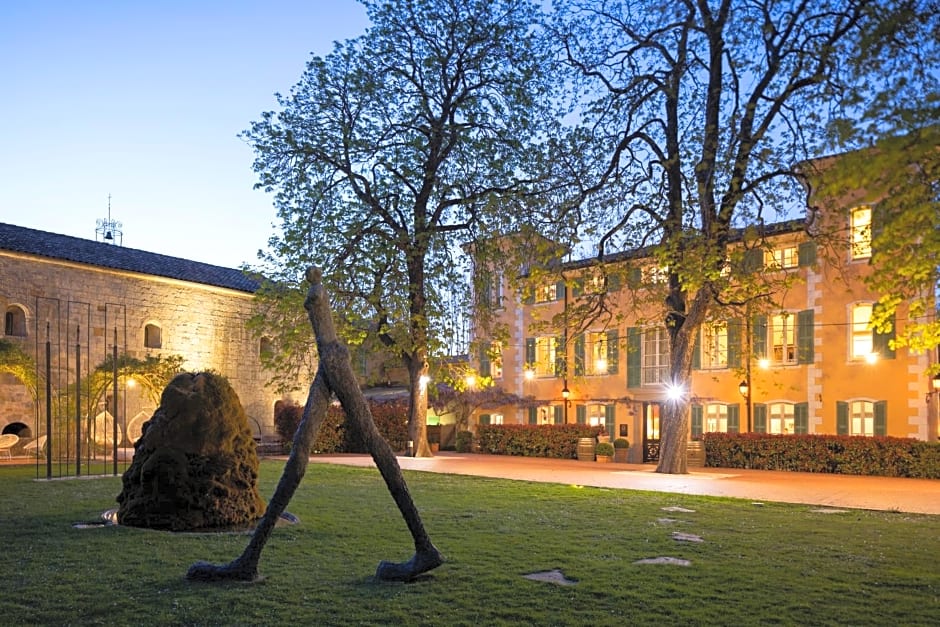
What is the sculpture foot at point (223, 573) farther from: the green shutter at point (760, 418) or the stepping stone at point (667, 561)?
the green shutter at point (760, 418)

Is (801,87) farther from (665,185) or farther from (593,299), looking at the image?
(593,299)

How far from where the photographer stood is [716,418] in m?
29.2

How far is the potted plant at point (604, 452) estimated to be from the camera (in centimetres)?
2816

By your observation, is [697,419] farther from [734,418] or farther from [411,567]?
[411,567]

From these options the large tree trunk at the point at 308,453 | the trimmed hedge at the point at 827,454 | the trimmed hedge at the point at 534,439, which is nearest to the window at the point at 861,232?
the trimmed hedge at the point at 827,454

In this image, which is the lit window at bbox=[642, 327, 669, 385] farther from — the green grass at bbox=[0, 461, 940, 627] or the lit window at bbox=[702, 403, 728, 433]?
the green grass at bbox=[0, 461, 940, 627]

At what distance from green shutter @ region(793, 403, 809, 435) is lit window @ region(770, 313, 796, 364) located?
1.43 meters

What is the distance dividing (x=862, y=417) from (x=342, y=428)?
17036mm

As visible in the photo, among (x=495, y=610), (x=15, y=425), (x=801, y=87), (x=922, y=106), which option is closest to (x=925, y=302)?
(x=922, y=106)

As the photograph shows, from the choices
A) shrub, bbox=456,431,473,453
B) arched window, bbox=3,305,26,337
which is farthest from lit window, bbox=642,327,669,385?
arched window, bbox=3,305,26,337

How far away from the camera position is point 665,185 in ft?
Result: 65.9

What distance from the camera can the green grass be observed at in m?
5.48

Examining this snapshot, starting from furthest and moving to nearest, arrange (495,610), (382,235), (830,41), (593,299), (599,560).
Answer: (382,235) < (593,299) < (830,41) < (599,560) < (495,610)

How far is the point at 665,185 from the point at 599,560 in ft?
45.9
